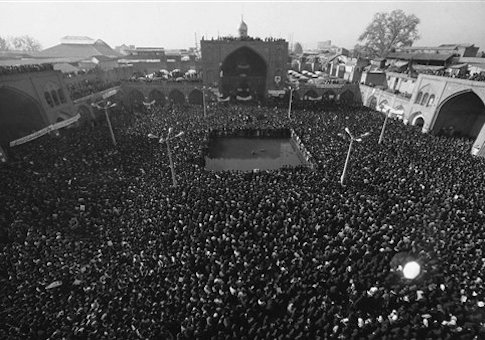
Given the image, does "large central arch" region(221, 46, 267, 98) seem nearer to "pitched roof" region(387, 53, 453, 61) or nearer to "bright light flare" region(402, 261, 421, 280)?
"pitched roof" region(387, 53, 453, 61)

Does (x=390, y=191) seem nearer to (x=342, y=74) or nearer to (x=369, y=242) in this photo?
(x=369, y=242)

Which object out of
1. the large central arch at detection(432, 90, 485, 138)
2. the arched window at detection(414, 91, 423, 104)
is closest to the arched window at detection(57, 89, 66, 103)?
the arched window at detection(414, 91, 423, 104)

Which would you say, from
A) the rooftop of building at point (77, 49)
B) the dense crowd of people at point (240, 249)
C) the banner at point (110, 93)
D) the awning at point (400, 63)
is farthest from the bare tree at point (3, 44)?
the awning at point (400, 63)

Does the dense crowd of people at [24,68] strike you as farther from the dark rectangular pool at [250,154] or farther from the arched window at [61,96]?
the dark rectangular pool at [250,154]

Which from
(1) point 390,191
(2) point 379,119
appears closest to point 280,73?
(2) point 379,119

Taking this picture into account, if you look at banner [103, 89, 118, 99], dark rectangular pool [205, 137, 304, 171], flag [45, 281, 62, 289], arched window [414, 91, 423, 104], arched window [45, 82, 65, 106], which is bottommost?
dark rectangular pool [205, 137, 304, 171]

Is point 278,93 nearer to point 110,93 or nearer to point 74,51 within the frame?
point 110,93
